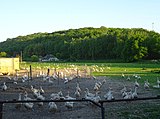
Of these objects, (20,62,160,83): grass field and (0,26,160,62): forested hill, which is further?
(0,26,160,62): forested hill

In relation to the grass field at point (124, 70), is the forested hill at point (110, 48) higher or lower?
higher

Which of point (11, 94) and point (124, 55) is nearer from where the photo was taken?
point (11, 94)

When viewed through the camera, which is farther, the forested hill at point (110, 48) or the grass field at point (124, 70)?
the forested hill at point (110, 48)

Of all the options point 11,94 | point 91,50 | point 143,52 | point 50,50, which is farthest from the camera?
point 50,50

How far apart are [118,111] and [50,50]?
181m

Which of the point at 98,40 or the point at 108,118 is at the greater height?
the point at 98,40

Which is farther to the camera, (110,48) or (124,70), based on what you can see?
(110,48)

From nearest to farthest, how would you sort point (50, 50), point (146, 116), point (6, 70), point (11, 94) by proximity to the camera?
1. point (146, 116)
2. point (11, 94)
3. point (6, 70)
4. point (50, 50)

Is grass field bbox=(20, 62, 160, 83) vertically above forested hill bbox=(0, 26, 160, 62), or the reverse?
forested hill bbox=(0, 26, 160, 62)

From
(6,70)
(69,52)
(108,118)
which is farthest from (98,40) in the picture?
(108,118)

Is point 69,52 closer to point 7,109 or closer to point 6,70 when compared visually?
point 6,70

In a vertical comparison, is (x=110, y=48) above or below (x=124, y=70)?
above

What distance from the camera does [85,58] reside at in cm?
15475

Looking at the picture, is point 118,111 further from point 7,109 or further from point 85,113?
point 7,109
